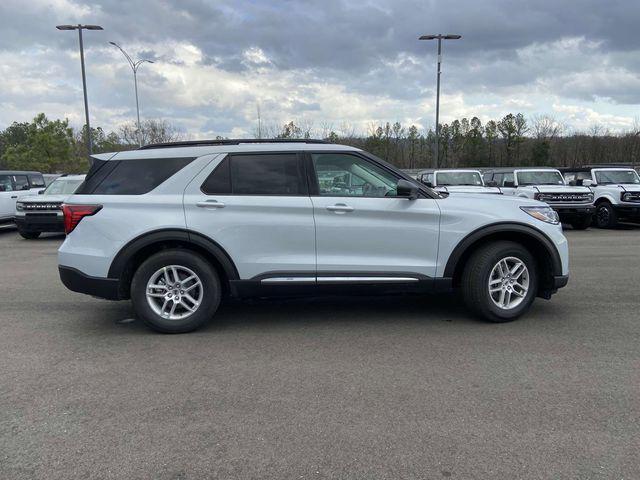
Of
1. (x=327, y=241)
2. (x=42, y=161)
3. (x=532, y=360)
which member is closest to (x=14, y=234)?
(x=327, y=241)

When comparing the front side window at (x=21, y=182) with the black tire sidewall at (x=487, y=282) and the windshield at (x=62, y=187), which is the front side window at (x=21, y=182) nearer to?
the windshield at (x=62, y=187)

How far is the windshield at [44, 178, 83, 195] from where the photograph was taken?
13656 millimetres

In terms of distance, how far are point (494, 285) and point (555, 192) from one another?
1048 centimetres

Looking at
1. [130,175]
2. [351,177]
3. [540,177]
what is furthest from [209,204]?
[540,177]

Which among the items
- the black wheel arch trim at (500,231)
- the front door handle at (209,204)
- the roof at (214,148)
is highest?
the roof at (214,148)

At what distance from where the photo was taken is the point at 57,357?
14.8 feet

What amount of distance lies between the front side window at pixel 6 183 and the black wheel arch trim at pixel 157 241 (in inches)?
476

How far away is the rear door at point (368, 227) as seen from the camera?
502cm

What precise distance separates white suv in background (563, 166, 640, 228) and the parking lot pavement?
10346mm

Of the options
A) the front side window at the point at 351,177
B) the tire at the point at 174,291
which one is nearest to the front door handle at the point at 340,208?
the front side window at the point at 351,177

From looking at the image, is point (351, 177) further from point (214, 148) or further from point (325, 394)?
point (325, 394)

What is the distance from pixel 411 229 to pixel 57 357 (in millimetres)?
3445

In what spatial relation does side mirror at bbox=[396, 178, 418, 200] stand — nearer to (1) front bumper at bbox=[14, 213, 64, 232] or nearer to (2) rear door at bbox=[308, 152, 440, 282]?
(2) rear door at bbox=[308, 152, 440, 282]

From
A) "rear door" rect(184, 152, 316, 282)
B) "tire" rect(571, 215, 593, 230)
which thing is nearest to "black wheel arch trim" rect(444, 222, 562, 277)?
"rear door" rect(184, 152, 316, 282)
